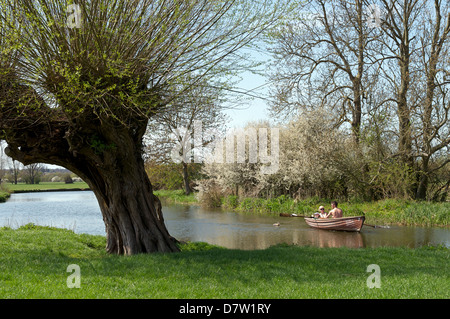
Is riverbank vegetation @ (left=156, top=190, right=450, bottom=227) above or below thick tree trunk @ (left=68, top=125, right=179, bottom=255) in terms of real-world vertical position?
below

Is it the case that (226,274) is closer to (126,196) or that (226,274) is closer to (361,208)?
(126,196)

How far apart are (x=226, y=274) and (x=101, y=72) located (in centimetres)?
435

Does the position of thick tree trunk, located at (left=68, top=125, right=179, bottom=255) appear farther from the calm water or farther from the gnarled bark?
the calm water

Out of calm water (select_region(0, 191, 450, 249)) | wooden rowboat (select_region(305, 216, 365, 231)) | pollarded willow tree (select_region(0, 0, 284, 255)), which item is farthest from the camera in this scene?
wooden rowboat (select_region(305, 216, 365, 231))

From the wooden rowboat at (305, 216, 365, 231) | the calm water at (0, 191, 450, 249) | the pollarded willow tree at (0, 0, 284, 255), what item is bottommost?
the calm water at (0, 191, 450, 249)

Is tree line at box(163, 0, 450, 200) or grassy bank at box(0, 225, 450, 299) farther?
tree line at box(163, 0, 450, 200)

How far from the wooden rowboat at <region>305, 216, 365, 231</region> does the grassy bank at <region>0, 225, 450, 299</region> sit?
6221 millimetres

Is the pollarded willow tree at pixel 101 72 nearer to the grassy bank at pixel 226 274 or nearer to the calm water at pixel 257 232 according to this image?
the grassy bank at pixel 226 274

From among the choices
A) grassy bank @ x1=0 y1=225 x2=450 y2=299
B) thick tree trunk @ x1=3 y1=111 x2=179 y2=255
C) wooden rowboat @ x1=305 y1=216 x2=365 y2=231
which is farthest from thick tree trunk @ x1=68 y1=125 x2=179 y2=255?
wooden rowboat @ x1=305 y1=216 x2=365 y2=231

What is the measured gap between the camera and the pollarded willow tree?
7.98 meters

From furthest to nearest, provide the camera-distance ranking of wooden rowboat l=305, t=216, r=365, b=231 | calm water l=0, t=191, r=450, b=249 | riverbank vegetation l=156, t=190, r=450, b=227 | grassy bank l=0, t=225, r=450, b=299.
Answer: riverbank vegetation l=156, t=190, r=450, b=227
wooden rowboat l=305, t=216, r=365, b=231
calm water l=0, t=191, r=450, b=249
grassy bank l=0, t=225, r=450, b=299

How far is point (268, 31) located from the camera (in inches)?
347

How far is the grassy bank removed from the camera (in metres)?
6.33
